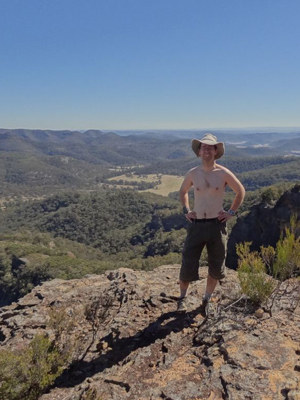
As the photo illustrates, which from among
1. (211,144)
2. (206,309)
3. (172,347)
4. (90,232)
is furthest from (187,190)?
Result: (90,232)

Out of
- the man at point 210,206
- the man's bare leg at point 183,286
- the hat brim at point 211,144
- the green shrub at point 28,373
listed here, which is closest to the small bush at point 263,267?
the man at point 210,206

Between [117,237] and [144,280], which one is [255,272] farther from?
[117,237]

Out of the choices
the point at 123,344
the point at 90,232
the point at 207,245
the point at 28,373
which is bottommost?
the point at 90,232

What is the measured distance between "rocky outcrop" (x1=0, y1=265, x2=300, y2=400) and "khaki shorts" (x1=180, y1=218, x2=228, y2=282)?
1.72 feet

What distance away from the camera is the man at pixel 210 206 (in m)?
3.64

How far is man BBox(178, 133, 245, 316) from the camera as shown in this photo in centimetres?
364

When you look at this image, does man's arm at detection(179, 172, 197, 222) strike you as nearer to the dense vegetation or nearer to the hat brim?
the hat brim

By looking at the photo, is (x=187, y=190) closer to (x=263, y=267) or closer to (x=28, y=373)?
(x=263, y=267)

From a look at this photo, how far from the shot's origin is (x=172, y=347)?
334 cm

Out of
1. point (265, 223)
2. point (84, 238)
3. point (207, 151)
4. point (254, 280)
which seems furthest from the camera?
point (84, 238)

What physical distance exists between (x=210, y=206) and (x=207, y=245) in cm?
57

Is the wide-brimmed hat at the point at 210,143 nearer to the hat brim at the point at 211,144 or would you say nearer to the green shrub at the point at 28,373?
the hat brim at the point at 211,144

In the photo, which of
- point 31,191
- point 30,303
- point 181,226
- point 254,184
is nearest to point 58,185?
point 31,191

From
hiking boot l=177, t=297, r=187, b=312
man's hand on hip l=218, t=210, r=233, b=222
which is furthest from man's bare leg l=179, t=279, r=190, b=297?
man's hand on hip l=218, t=210, r=233, b=222
